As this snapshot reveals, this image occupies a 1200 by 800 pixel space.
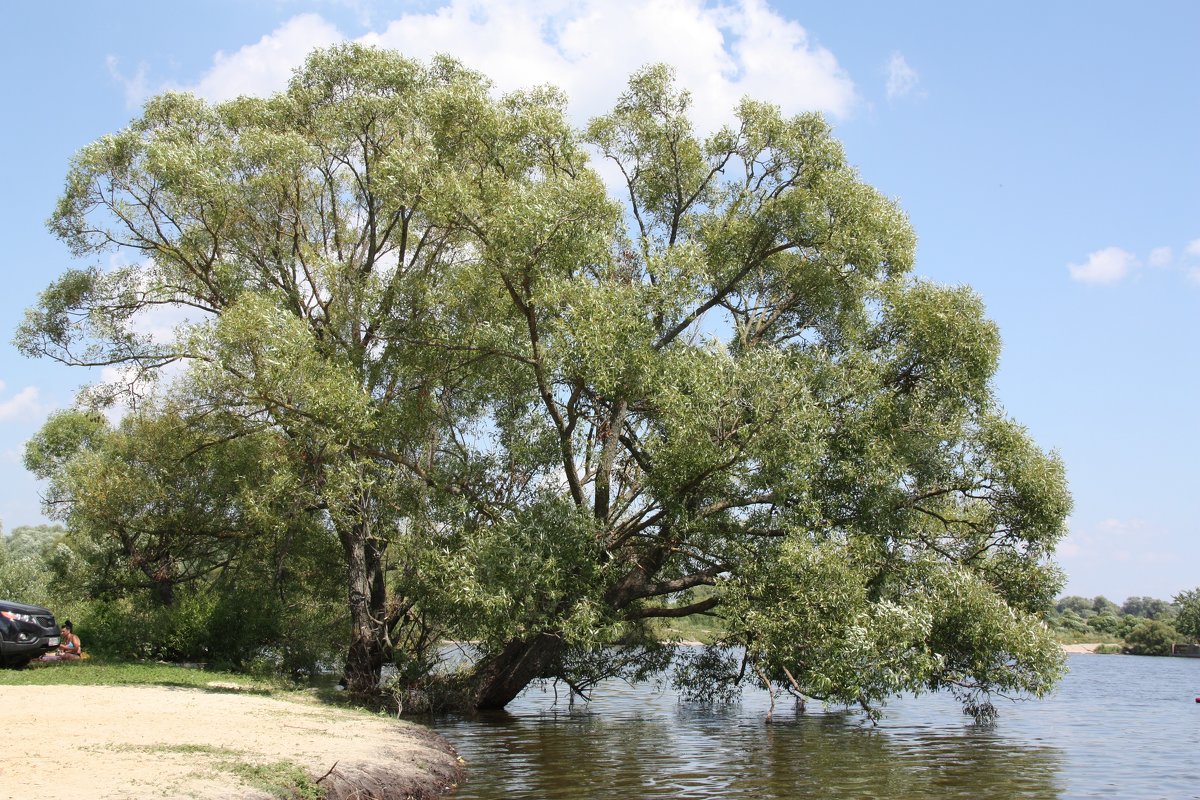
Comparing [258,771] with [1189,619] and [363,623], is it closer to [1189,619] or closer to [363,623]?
[363,623]

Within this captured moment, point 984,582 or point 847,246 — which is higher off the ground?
point 847,246

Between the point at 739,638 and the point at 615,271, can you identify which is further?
the point at 615,271

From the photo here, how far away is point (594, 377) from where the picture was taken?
2134 cm

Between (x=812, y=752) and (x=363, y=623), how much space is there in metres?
12.9

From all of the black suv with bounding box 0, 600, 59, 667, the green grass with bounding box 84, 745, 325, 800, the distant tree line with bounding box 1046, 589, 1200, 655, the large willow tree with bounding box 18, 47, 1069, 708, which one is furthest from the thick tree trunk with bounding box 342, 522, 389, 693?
the distant tree line with bounding box 1046, 589, 1200, 655

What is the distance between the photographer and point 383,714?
2347 centimetres

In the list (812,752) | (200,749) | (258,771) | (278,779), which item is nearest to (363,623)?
(812,752)

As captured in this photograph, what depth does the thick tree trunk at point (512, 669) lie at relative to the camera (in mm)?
26047

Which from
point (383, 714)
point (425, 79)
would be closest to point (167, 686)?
point (383, 714)

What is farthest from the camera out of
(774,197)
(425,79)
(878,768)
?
(425,79)

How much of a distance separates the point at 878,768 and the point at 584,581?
291 inches

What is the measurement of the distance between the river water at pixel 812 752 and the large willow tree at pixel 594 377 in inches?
64.9

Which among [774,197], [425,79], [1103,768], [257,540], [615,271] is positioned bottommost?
[1103,768]

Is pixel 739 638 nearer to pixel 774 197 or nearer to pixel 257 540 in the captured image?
pixel 774 197
